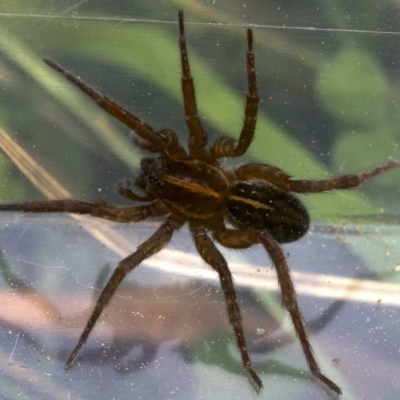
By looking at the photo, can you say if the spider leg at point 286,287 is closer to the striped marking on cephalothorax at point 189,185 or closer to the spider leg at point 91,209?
the striped marking on cephalothorax at point 189,185

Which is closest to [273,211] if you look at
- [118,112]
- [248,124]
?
[248,124]

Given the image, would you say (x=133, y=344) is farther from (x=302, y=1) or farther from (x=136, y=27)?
(x=302, y=1)

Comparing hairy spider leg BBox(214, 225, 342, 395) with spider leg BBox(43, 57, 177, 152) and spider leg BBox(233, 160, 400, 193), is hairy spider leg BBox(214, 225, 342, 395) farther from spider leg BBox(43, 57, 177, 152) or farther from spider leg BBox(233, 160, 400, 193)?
spider leg BBox(43, 57, 177, 152)

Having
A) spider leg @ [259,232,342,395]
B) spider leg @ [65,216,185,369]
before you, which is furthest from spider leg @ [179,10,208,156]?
spider leg @ [259,232,342,395]

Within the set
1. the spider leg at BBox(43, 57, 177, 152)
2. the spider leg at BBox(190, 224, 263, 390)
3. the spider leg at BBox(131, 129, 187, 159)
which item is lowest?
the spider leg at BBox(190, 224, 263, 390)

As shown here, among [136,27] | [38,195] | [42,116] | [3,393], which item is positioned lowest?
[3,393]

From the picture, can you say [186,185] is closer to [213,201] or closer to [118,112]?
[213,201]

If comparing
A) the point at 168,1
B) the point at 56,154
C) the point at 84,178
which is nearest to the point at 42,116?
the point at 56,154
